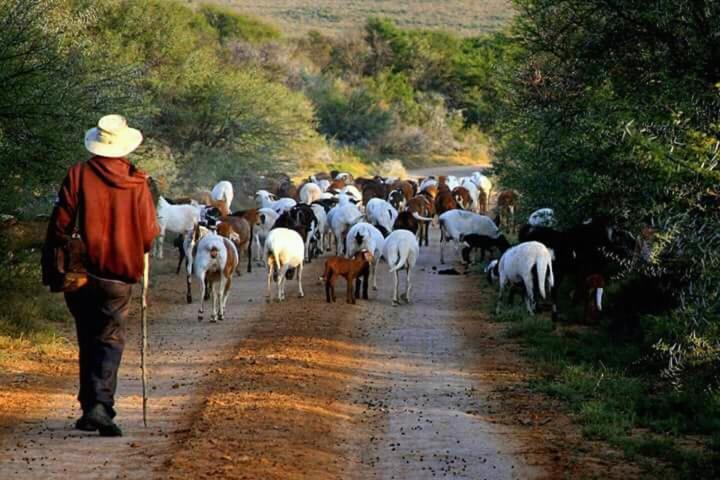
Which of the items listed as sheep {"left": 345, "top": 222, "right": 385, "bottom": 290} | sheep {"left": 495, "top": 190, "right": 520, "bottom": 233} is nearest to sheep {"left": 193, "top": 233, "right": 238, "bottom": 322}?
sheep {"left": 345, "top": 222, "right": 385, "bottom": 290}

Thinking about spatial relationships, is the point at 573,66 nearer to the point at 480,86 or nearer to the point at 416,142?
the point at 416,142

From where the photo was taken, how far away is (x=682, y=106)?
1117 centimetres

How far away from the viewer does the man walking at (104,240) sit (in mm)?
8812

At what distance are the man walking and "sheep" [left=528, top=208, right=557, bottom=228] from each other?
37.1ft

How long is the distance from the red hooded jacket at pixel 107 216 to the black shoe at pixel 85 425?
1073 mm

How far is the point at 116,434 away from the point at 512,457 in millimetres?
2858

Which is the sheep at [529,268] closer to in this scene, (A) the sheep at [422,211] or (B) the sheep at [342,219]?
(B) the sheep at [342,219]

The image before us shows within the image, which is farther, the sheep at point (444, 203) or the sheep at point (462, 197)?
the sheep at point (462, 197)

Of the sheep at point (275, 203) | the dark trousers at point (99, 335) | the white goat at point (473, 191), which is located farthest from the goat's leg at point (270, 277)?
the white goat at point (473, 191)

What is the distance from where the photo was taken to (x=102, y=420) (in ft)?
29.4

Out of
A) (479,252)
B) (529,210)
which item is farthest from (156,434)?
(479,252)

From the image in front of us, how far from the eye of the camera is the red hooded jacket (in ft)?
28.9

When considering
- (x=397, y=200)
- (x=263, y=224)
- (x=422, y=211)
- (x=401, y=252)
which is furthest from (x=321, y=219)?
(x=401, y=252)

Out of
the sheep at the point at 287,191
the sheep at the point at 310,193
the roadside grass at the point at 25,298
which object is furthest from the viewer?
the sheep at the point at 287,191
